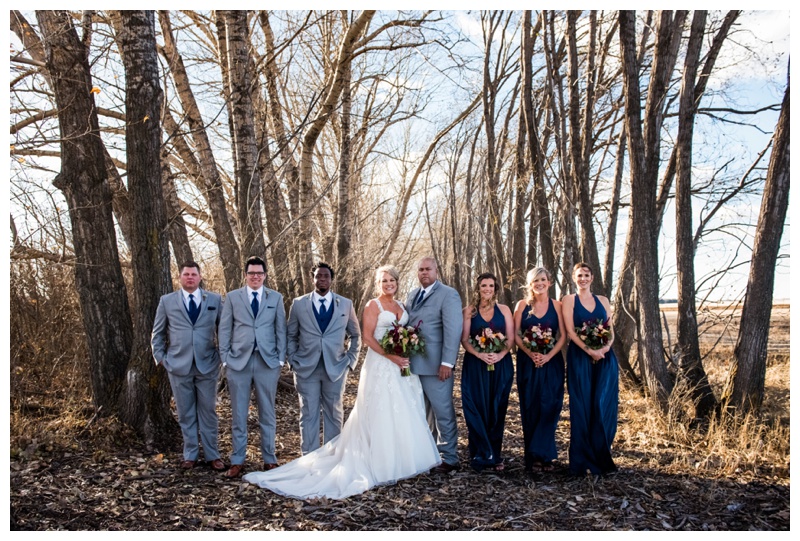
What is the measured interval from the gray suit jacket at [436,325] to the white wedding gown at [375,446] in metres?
0.15

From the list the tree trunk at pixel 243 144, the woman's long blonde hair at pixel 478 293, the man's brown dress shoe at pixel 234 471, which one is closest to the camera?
the man's brown dress shoe at pixel 234 471

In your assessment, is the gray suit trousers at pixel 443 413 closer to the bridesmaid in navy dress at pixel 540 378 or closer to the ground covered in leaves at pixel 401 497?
the ground covered in leaves at pixel 401 497

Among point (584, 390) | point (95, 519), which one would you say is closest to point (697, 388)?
point (584, 390)

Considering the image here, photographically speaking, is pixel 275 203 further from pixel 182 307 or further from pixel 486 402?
pixel 486 402

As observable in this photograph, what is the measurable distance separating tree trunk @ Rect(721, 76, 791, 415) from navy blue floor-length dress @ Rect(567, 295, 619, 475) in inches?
81.2

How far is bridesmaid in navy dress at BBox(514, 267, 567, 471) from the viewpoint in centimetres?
648

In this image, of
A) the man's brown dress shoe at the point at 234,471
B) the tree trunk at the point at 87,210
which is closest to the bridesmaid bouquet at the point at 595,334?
the man's brown dress shoe at the point at 234,471

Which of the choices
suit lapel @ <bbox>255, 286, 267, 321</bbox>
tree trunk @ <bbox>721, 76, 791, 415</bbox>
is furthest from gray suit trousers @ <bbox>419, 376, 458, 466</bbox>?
tree trunk @ <bbox>721, 76, 791, 415</bbox>

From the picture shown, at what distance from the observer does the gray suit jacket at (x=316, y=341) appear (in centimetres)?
666

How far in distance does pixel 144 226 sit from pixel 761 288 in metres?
6.85

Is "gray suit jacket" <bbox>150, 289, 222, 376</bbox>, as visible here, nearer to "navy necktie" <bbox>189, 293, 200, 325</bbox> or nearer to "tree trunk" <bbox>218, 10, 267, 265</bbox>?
"navy necktie" <bbox>189, 293, 200, 325</bbox>

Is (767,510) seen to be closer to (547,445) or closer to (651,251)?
(547,445)

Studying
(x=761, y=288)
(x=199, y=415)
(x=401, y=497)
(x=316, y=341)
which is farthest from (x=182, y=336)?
(x=761, y=288)

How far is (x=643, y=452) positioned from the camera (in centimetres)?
716
